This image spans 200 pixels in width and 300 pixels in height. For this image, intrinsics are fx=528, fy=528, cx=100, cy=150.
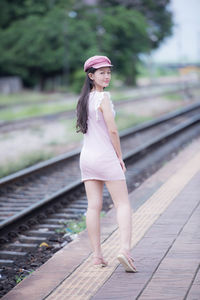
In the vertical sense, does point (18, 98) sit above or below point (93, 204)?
above

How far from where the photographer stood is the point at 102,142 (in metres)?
4.18

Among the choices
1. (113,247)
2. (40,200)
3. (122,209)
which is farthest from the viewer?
(40,200)

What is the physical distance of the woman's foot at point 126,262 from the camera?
4090mm

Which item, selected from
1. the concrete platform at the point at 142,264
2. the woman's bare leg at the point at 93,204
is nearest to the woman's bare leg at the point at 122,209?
the woman's bare leg at the point at 93,204

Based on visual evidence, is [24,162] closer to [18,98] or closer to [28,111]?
[28,111]

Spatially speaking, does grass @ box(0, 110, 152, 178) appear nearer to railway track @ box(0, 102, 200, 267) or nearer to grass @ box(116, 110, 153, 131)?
grass @ box(116, 110, 153, 131)

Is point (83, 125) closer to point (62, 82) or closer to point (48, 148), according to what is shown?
point (48, 148)

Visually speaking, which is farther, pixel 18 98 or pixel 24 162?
pixel 18 98

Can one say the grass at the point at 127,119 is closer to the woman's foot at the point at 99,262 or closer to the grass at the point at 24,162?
the grass at the point at 24,162

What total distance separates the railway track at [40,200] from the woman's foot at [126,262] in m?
1.56

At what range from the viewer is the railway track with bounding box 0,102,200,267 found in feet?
19.6

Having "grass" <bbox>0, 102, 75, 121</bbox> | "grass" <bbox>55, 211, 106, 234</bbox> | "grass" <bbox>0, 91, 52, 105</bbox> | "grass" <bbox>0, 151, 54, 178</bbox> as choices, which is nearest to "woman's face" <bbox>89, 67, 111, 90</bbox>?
"grass" <bbox>55, 211, 106, 234</bbox>

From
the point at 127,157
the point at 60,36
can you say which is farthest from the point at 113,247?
the point at 60,36

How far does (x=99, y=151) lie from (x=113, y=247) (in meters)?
1.20
